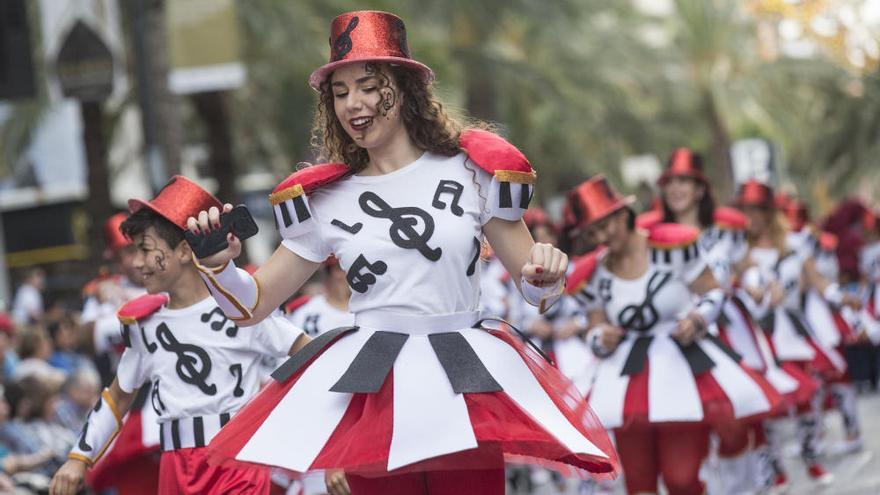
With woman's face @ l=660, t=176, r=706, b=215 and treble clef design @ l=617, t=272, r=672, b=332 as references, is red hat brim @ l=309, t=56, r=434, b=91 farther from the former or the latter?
woman's face @ l=660, t=176, r=706, b=215

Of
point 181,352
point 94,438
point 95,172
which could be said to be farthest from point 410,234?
point 95,172

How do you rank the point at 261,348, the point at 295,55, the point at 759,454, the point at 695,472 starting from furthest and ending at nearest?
the point at 295,55 < the point at 759,454 < the point at 695,472 < the point at 261,348

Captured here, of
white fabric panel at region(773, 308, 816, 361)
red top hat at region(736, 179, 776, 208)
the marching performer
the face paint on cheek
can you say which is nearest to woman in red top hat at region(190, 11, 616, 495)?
the face paint on cheek

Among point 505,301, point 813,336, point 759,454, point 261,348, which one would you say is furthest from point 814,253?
point 261,348

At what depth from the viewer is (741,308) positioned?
399 inches

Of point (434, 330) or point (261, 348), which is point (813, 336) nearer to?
point (261, 348)

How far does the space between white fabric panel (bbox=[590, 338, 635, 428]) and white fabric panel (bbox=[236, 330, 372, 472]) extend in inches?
120

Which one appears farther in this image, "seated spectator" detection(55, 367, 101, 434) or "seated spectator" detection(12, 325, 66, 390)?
"seated spectator" detection(12, 325, 66, 390)

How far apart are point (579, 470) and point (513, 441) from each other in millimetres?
449

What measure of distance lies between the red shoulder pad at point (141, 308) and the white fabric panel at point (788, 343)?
5920 mm

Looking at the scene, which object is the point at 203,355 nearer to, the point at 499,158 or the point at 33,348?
the point at 499,158

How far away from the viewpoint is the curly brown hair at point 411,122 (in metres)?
5.09

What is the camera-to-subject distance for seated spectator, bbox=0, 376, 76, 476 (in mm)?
10594

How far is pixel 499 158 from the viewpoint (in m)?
4.98
